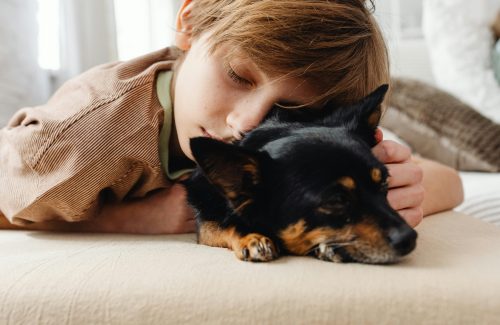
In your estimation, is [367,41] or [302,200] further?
[367,41]

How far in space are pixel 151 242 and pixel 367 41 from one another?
0.68 m

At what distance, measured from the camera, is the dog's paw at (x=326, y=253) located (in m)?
0.88

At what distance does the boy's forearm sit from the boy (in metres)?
0.03

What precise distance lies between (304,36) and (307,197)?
0.44m

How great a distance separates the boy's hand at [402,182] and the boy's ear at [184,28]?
0.55m

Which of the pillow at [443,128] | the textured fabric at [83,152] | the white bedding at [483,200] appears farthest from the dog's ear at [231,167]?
the pillow at [443,128]

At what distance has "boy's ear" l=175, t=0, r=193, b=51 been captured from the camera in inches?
53.7

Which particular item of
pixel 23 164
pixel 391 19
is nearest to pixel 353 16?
pixel 23 164

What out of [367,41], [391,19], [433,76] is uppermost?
[367,41]

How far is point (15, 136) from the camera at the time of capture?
1.24 m

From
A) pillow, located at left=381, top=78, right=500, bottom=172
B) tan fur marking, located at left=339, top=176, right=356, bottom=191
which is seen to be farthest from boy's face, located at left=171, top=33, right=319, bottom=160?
pillow, located at left=381, top=78, right=500, bottom=172

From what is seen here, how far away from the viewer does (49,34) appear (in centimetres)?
236

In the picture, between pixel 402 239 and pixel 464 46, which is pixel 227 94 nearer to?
pixel 402 239

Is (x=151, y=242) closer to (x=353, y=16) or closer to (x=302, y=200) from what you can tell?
(x=302, y=200)
